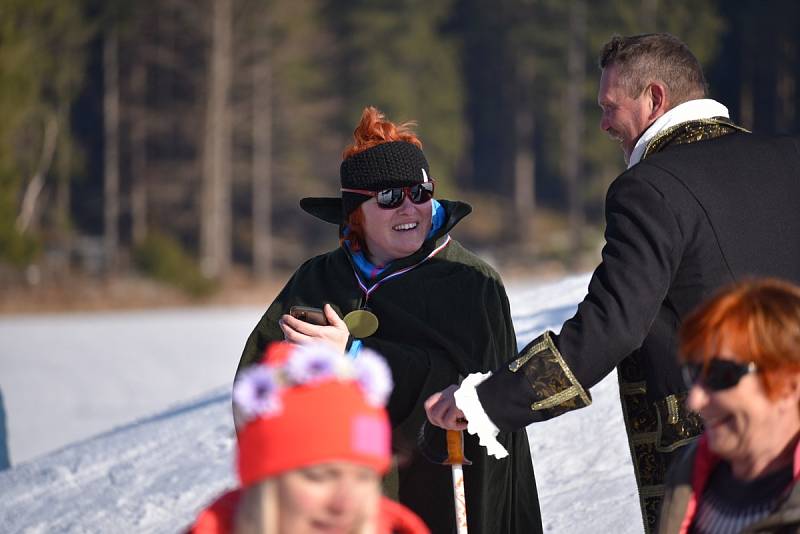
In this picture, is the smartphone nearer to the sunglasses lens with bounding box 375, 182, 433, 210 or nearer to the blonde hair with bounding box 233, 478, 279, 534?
the sunglasses lens with bounding box 375, 182, 433, 210

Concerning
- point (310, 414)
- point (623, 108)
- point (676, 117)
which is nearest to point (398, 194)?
point (623, 108)

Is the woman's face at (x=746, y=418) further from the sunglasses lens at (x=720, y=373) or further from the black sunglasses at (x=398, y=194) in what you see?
the black sunglasses at (x=398, y=194)

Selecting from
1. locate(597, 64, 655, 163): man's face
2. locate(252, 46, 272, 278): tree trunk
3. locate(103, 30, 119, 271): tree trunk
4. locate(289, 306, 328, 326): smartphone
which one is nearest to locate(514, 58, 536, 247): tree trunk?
locate(252, 46, 272, 278): tree trunk

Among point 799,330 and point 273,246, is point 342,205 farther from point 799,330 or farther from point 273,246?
point 273,246

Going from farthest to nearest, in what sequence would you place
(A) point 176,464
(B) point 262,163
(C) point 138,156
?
(C) point 138,156 < (B) point 262,163 < (A) point 176,464

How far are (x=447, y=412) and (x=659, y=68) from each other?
99 centimetres

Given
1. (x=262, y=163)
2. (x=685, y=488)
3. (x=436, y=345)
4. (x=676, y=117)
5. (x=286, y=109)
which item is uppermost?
(x=286, y=109)

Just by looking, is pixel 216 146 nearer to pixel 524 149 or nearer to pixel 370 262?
pixel 524 149

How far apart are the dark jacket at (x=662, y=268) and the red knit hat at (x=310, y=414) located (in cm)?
92

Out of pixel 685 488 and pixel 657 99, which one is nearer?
pixel 685 488

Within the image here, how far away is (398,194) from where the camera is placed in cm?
388

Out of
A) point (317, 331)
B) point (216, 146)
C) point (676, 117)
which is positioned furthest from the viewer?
point (216, 146)

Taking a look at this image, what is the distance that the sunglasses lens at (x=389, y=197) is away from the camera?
388cm

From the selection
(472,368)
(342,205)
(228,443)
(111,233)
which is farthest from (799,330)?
(111,233)
